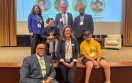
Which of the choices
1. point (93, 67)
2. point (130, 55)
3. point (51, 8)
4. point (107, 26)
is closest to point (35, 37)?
point (93, 67)

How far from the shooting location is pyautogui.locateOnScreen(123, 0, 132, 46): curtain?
378 inches

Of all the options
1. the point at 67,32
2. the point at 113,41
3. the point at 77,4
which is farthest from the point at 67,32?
the point at 77,4

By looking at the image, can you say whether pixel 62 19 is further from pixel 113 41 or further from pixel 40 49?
pixel 113 41

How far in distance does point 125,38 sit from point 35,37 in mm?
4693

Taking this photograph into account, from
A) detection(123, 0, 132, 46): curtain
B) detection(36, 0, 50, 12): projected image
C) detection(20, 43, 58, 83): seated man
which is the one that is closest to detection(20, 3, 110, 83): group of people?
detection(20, 43, 58, 83): seated man

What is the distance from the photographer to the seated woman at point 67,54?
441 cm

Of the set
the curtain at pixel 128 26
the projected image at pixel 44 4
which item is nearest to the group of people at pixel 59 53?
the projected image at pixel 44 4

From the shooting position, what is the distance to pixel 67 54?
457 cm

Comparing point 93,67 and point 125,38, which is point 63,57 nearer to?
point 93,67

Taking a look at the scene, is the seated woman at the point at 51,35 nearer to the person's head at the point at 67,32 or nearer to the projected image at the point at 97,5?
the person's head at the point at 67,32

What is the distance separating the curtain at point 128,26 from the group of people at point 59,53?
3.80 m

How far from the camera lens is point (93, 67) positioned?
455 centimetres

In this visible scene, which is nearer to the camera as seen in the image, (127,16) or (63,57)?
(63,57)

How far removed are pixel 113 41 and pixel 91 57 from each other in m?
4.73
